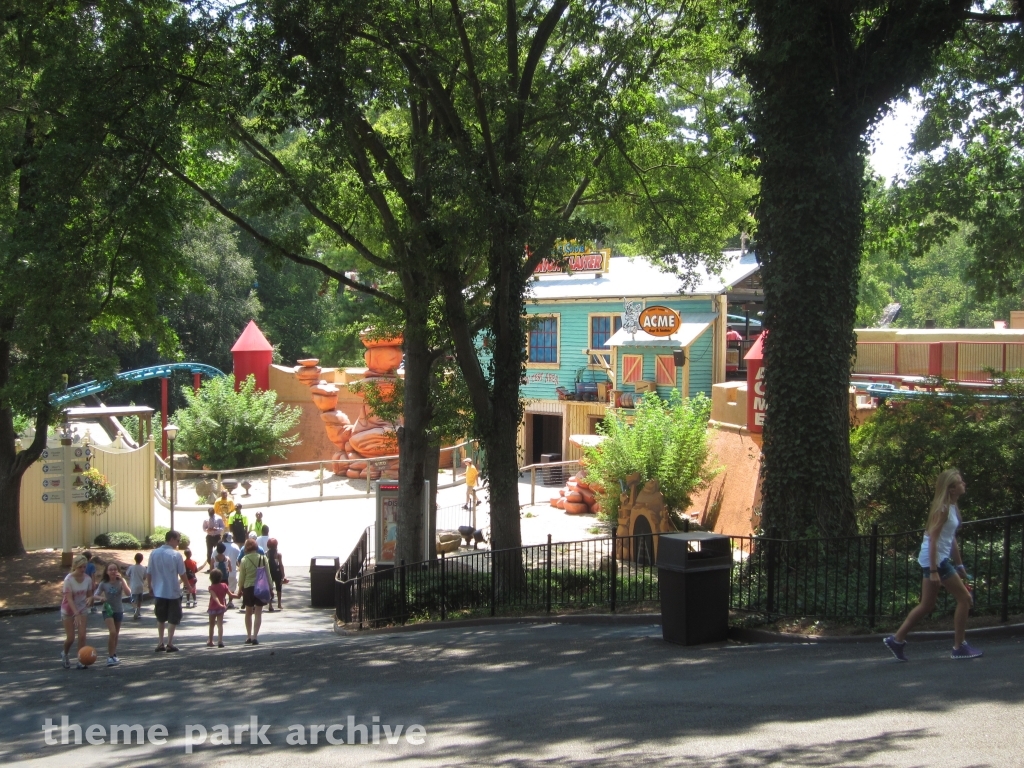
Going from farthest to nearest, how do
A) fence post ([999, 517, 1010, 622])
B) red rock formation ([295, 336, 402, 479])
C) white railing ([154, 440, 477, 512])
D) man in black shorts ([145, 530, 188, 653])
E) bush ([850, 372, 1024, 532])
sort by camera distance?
1. red rock formation ([295, 336, 402, 479])
2. white railing ([154, 440, 477, 512])
3. man in black shorts ([145, 530, 188, 653])
4. bush ([850, 372, 1024, 532])
5. fence post ([999, 517, 1010, 622])

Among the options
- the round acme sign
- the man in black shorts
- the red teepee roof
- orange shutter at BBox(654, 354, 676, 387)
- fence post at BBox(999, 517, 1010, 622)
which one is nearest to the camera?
fence post at BBox(999, 517, 1010, 622)

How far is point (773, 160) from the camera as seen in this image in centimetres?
1245

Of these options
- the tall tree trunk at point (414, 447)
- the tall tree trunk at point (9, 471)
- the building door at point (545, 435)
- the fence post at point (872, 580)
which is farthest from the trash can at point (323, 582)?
the building door at point (545, 435)

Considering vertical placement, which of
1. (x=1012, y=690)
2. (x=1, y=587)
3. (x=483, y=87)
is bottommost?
(x=1, y=587)

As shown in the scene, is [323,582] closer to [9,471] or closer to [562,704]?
[9,471]

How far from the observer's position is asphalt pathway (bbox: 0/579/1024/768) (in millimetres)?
6328

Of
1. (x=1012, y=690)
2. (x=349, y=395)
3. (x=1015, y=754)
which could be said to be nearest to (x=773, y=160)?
(x=1012, y=690)

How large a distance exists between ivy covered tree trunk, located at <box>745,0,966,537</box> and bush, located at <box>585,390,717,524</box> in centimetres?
1080

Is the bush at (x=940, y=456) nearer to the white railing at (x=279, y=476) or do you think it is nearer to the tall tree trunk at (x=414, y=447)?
the tall tree trunk at (x=414, y=447)

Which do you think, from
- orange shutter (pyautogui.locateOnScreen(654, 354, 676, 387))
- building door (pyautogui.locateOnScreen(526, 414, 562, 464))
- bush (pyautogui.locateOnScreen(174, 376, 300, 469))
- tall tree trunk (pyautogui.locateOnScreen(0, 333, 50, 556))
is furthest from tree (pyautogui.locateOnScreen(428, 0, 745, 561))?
bush (pyautogui.locateOnScreen(174, 376, 300, 469))

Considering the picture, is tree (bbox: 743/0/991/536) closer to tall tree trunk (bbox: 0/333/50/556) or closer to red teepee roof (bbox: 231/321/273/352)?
tall tree trunk (bbox: 0/333/50/556)

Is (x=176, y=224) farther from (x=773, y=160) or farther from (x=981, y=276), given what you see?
(x=981, y=276)

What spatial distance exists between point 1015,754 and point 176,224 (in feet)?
48.0

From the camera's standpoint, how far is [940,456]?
42.8 feet
